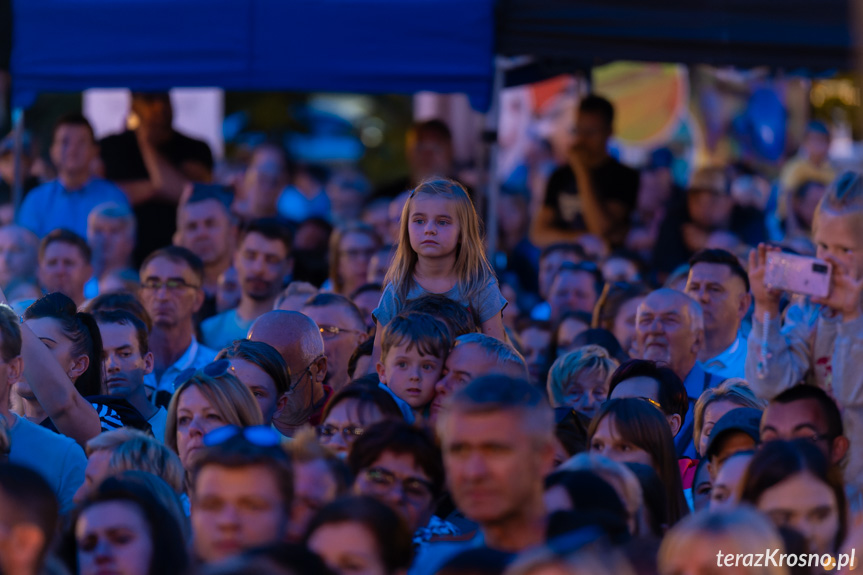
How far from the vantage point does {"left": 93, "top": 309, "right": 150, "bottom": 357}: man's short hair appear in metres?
6.17

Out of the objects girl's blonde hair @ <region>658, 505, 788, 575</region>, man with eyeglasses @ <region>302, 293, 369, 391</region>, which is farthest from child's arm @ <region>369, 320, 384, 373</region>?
girl's blonde hair @ <region>658, 505, 788, 575</region>

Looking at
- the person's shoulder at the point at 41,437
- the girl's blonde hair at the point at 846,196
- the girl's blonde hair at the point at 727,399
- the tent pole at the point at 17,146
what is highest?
the tent pole at the point at 17,146

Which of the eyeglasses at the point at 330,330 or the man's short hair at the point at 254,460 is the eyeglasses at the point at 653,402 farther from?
the eyeglasses at the point at 330,330

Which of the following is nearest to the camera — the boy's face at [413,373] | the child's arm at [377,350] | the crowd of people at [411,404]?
the crowd of people at [411,404]

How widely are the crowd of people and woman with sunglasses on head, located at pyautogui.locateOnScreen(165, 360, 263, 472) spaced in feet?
0.05

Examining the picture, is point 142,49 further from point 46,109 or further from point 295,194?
point 46,109

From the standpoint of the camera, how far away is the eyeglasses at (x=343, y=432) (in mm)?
4621

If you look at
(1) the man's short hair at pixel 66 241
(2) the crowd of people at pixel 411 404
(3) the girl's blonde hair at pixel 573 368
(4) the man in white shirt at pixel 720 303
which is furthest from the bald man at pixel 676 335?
(1) the man's short hair at pixel 66 241

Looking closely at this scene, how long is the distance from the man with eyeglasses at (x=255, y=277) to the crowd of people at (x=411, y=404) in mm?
19

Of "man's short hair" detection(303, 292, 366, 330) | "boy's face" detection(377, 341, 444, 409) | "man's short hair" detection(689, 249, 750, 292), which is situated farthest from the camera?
"man's short hair" detection(689, 249, 750, 292)

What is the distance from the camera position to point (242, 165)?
15.3 m

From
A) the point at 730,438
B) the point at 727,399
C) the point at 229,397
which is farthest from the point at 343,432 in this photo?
the point at 727,399

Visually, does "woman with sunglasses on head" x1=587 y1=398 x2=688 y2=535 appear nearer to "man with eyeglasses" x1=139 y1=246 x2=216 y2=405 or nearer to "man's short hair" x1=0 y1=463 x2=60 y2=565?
"man's short hair" x1=0 y1=463 x2=60 y2=565

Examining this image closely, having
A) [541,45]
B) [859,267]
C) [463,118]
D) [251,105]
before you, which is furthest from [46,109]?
[859,267]
